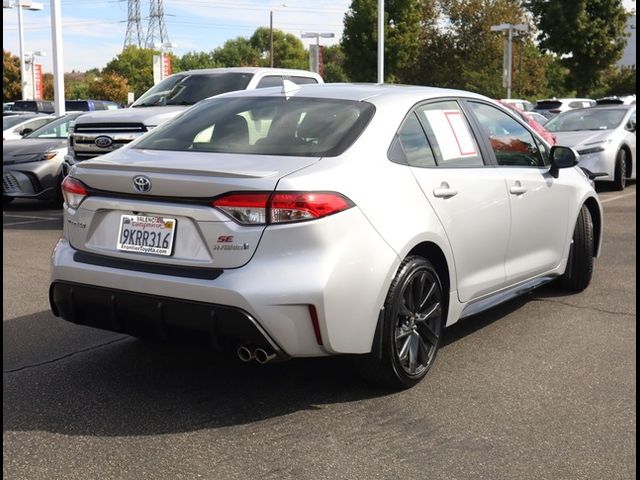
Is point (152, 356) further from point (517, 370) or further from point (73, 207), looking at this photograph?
point (517, 370)

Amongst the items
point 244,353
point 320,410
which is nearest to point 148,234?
point 244,353

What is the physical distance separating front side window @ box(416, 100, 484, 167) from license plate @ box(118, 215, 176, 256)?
61.5 inches

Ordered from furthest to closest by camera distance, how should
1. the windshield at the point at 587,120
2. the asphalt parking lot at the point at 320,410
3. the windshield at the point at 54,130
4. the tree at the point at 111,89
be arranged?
the tree at the point at 111,89 → the windshield at the point at 587,120 → the windshield at the point at 54,130 → the asphalt parking lot at the point at 320,410

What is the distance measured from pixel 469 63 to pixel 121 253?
5442 centimetres

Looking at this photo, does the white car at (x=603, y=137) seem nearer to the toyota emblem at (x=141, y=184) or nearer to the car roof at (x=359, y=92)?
the car roof at (x=359, y=92)

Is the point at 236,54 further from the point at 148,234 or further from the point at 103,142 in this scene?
the point at 148,234

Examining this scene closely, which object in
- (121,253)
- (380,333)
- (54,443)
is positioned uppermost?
(121,253)

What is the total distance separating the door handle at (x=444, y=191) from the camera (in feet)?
14.0

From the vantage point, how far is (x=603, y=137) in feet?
44.5

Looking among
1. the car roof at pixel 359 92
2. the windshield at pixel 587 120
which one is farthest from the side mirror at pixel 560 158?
the windshield at pixel 587 120

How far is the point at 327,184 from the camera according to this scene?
367 cm

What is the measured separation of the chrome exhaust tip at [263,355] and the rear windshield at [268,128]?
96 centimetres

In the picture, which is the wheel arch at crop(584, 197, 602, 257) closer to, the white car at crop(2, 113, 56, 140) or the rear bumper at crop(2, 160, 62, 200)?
the rear bumper at crop(2, 160, 62, 200)

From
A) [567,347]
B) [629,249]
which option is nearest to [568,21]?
[629,249]
